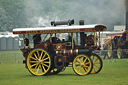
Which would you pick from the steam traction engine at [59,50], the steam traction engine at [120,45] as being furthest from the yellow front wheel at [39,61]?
the steam traction engine at [120,45]

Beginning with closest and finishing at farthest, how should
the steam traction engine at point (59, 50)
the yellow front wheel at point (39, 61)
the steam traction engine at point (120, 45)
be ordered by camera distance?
the steam traction engine at point (59, 50), the yellow front wheel at point (39, 61), the steam traction engine at point (120, 45)

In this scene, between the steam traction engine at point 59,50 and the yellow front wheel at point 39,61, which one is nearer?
the steam traction engine at point 59,50

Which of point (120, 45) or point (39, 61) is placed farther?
point (120, 45)

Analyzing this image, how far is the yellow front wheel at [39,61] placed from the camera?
2237cm

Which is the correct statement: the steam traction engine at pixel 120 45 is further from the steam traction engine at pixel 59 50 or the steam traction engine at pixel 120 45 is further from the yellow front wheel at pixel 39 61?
the yellow front wheel at pixel 39 61

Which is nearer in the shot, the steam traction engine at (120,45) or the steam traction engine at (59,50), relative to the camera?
the steam traction engine at (59,50)

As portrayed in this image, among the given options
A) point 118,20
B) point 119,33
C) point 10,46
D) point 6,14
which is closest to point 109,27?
point 118,20

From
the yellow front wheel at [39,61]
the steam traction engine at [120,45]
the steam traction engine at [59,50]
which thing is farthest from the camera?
the steam traction engine at [120,45]

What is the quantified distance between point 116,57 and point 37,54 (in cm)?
1875

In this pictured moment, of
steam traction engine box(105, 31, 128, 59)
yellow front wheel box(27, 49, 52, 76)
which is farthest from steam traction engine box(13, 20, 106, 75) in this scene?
steam traction engine box(105, 31, 128, 59)

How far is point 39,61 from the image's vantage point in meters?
22.6

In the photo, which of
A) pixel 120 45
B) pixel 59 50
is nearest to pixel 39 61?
pixel 59 50

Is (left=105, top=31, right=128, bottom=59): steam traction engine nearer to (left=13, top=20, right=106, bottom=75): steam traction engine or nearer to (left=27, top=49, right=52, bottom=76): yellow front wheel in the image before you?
(left=13, top=20, right=106, bottom=75): steam traction engine

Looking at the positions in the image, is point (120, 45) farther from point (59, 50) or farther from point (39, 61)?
point (39, 61)
